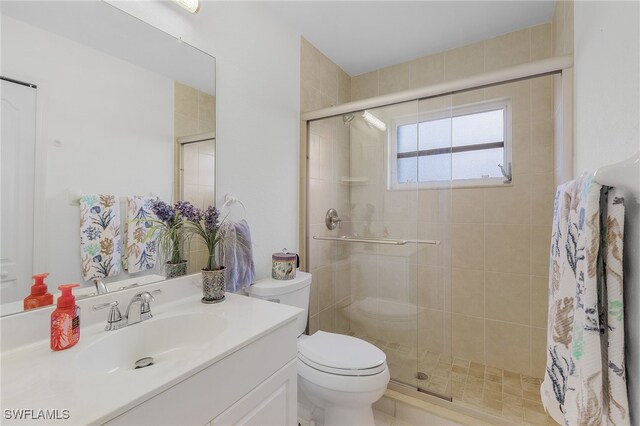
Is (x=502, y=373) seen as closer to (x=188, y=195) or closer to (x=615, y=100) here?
(x=615, y=100)

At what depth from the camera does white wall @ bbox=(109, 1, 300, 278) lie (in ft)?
4.36

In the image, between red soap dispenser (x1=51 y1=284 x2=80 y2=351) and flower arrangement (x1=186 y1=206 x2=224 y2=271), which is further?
flower arrangement (x1=186 y1=206 x2=224 y2=271)

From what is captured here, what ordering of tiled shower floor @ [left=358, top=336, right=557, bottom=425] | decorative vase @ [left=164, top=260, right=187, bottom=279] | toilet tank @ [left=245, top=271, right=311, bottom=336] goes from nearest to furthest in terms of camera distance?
decorative vase @ [left=164, top=260, right=187, bottom=279], toilet tank @ [left=245, top=271, right=311, bottom=336], tiled shower floor @ [left=358, top=336, right=557, bottom=425]

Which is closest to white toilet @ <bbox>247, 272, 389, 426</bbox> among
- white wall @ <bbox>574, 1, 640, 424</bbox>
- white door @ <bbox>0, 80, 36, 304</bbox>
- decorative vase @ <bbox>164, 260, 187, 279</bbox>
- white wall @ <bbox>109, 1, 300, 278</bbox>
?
white wall @ <bbox>109, 1, 300, 278</bbox>

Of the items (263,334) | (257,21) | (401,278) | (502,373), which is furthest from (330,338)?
(257,21)

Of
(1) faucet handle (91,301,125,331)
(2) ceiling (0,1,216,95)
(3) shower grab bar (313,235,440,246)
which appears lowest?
(1) faucet handle (91,301,125,331)

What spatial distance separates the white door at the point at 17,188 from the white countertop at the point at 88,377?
128 millimetres

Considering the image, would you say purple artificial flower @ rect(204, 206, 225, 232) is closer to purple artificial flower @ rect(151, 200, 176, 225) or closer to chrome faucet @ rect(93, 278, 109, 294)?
purple artificial flower @ rect(151, 200, 176, 225)

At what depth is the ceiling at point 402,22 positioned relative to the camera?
1646 mm

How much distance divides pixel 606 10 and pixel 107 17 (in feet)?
5.17

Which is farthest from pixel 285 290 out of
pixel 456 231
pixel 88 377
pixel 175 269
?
pixel 456 231

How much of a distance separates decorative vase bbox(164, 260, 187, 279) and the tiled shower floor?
130 centimetres

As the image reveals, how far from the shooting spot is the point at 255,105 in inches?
63.1

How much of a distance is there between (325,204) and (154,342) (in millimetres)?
1336
